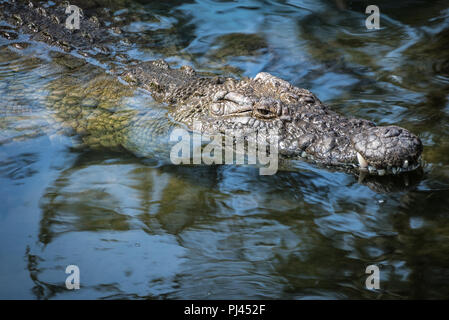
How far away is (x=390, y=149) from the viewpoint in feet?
11.9

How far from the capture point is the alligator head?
3.69m

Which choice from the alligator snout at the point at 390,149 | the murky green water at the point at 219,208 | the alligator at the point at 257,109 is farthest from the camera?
the alligator at the point at 257,109

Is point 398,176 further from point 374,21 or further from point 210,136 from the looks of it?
point 374,21

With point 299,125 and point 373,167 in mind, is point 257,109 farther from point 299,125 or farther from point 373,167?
point 373,167

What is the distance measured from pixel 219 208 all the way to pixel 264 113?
→ 123 centimetres

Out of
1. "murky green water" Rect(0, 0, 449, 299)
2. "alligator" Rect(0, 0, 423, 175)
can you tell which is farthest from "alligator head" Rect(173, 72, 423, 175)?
"murky green water" Rect(0, 0, 449, 299)

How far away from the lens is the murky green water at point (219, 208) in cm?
287

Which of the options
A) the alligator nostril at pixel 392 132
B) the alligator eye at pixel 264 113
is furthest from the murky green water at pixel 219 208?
the alligator eye at pixel 264 113

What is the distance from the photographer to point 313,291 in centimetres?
275

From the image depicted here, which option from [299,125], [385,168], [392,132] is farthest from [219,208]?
[392,132]

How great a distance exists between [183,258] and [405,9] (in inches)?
249

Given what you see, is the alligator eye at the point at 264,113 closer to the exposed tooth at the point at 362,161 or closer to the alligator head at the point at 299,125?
the alligator head at the point at 299,125
